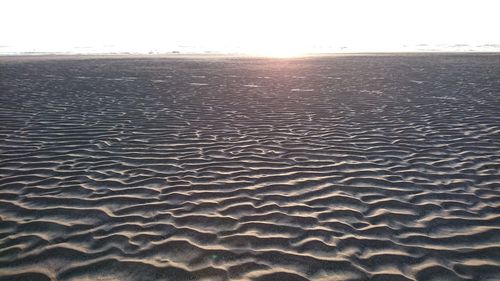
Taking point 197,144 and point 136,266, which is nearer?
point 136,266

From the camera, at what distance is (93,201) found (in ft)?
22.1

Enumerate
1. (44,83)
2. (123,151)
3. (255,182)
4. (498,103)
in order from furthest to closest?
(44,83), (498,103), (123,151), (255,182)

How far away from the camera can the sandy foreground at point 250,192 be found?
506 cm

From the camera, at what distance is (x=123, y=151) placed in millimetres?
9266

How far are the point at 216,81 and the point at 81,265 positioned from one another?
58.1 ft

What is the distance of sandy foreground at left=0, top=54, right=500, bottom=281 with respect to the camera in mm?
5062

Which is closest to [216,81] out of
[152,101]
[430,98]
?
[152,101]

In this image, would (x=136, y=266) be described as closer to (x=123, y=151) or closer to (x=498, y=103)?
(x=123, y=151)

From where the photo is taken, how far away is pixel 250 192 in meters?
7.10

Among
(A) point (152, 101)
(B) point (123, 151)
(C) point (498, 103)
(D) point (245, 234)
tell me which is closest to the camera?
(D) point (245, 234)

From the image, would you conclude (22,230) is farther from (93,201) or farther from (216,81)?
(216,81)

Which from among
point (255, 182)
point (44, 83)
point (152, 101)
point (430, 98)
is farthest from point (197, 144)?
point (44, 83)

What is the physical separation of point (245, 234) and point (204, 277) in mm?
1104

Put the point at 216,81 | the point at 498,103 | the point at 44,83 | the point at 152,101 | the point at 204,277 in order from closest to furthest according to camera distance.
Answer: the point at 204,277, the point at 498,103, the point at 152,101, the point at 44,83, the point at 216,81
